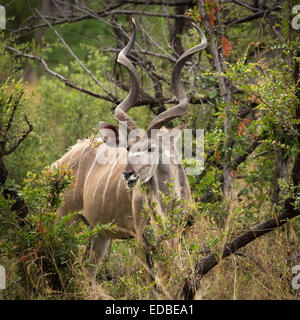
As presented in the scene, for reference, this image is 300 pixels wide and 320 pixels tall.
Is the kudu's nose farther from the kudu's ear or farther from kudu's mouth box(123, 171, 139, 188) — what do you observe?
the kudu's ear

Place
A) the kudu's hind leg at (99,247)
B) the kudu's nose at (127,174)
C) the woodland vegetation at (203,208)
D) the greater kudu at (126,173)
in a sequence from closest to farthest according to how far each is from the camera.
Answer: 1. the woodland vegetation at (203,208)
2. the kudu's nose at (127,174)
3. the greater kudu at (126,173)
4. the kudu's hind leg at (99,247)

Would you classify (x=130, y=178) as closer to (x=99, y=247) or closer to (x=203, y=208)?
(x=203, y=208)

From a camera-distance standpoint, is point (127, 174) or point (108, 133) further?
point (108, 133)

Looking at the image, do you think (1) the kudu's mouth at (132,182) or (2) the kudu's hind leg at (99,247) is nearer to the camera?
(1) the kudu's mouth at (132,182)

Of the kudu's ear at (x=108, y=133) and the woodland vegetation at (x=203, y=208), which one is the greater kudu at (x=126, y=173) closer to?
the kudu's ear at (x=108, y=133)

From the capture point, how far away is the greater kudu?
126 inches

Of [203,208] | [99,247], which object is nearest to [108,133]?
[203,208]

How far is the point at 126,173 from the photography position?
3.04 m

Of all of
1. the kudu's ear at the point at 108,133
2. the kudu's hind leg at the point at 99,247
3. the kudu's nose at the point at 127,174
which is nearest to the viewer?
the kudu's nose at the point at 127,174

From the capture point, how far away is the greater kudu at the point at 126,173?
126 inches

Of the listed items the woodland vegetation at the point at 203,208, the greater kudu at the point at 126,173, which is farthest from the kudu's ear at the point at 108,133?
the woodland vegetation at the point at 203,208

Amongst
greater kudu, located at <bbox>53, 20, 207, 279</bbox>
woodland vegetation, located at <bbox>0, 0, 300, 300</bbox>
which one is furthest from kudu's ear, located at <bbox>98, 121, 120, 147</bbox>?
woodland vegetation, located at <bbox>0, 0, 300, 300</bbox>
